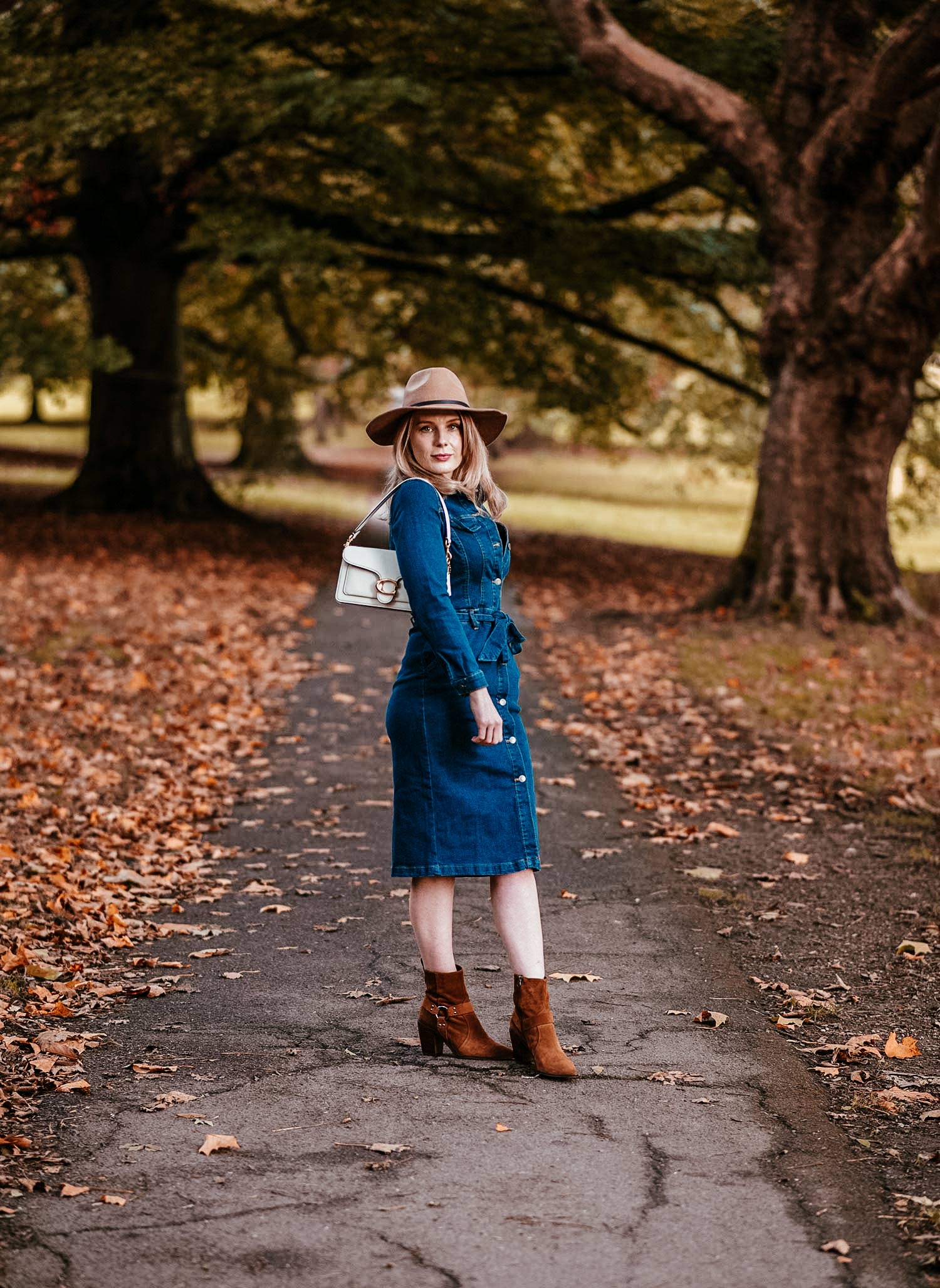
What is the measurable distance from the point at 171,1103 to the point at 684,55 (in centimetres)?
1526

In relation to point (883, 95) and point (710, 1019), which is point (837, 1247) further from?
point (883, 95)

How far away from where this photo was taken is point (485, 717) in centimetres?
429

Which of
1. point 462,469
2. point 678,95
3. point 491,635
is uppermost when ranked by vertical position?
point 678,95

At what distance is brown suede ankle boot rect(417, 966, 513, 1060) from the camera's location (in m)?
4.53

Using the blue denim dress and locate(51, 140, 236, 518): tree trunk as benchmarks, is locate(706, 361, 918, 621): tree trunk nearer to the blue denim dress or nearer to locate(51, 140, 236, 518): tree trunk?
the blue denim dress

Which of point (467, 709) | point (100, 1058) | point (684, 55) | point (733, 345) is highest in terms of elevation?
point (684, 55)

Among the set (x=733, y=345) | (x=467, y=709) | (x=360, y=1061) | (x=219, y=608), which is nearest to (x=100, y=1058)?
(x=360, y=1061)

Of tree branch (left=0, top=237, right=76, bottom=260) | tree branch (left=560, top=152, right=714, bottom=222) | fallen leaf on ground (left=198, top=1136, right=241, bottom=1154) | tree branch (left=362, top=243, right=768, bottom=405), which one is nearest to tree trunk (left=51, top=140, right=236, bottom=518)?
tree branch (left=0, top=237, right=76, bottom=260)

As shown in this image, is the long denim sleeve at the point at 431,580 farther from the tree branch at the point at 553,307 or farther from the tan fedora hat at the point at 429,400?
the tree branch at the point at 553,307

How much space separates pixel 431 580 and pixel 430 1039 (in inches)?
57.3

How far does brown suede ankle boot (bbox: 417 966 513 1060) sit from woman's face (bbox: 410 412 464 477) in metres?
1.58

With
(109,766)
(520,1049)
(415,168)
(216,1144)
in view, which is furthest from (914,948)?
(415,168)

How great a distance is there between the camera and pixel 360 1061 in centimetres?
450

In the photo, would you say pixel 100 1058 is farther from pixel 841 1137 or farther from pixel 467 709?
pixel 841 1137
